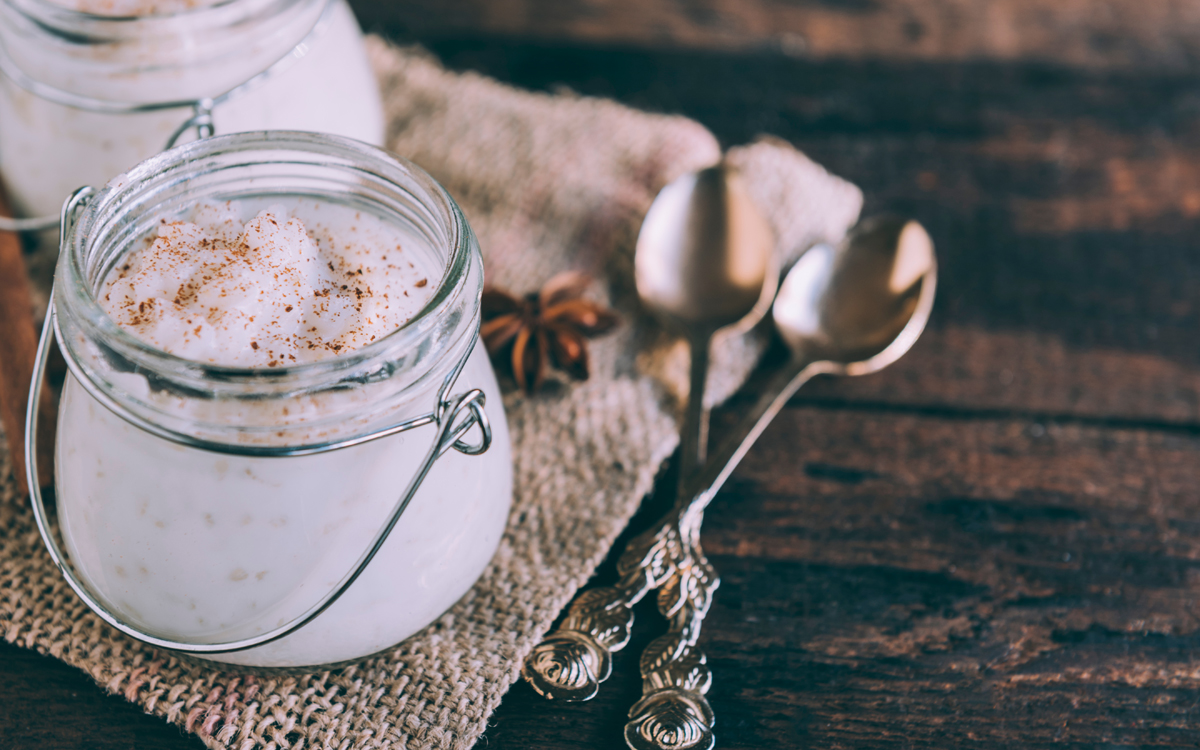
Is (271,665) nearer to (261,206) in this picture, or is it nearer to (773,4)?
(261,206)

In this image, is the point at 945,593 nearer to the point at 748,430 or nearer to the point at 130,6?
the point at 748,430

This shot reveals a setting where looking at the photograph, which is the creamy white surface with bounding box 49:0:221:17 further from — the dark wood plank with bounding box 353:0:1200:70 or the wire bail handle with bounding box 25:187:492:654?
the dark wood plank with bounding box 353:0:1200:70

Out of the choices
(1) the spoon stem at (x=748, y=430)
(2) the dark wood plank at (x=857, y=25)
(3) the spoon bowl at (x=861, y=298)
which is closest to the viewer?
(1) the spoon stem at (x=748, y=430)

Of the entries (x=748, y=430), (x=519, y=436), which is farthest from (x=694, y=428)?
(x=519, y=436)

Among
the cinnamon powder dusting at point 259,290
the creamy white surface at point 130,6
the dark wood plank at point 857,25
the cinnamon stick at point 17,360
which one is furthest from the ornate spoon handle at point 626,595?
the dark wood plank at point 857,25

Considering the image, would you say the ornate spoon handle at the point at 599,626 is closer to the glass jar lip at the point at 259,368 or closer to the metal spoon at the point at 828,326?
the metal spoon at the point at 828,326

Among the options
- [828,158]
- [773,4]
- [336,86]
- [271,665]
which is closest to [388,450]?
[271,665]

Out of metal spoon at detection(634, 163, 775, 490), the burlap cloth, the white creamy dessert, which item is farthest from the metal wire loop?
metal spoon at detection(634, 163, 775, 490)
